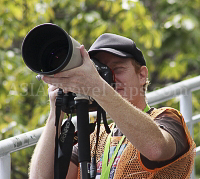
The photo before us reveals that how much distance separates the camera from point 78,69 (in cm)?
117

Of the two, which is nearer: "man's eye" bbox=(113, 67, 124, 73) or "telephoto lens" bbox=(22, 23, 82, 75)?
"telephoto lens" bbox=(22, 23, 82, 75)

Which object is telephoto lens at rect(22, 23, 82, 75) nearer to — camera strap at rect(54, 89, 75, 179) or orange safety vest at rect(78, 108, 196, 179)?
camera strap at rect(54, 89, 75, 179)

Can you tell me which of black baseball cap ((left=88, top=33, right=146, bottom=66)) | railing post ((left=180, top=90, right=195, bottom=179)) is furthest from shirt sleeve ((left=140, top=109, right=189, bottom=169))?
railing post ((left=180, top=90, right=195, bottom=179))

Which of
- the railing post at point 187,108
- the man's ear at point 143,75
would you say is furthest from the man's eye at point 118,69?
the railing post at point 187,108

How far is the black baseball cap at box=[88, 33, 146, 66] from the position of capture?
5.18ft

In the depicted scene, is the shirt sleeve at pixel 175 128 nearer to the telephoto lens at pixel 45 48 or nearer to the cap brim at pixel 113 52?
the cap brim at pixel 113 52

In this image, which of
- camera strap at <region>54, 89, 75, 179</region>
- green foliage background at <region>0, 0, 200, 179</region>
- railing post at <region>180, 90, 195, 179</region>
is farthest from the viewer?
green foliage background at <region>0, 0, 200, 179</region>

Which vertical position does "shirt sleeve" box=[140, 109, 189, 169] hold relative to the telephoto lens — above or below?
below

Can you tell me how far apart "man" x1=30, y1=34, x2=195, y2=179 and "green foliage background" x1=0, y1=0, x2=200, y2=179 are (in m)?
1.60

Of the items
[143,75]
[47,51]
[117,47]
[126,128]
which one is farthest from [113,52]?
[126,128]

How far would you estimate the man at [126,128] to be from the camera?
3.93 ft

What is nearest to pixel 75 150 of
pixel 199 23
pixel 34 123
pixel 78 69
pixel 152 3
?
pixel 78 69

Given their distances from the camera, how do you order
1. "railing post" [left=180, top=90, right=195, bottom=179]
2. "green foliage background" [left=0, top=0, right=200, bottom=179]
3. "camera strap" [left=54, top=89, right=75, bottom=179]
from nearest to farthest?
"camera strap" [left=54, top=89, right=75, bottom=179] → "railing post" [left=180, top=90, right=195, bottom=179] → "green foliage background" [left=0, top=0, right=200, bottom=179]

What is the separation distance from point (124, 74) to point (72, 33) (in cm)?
201
